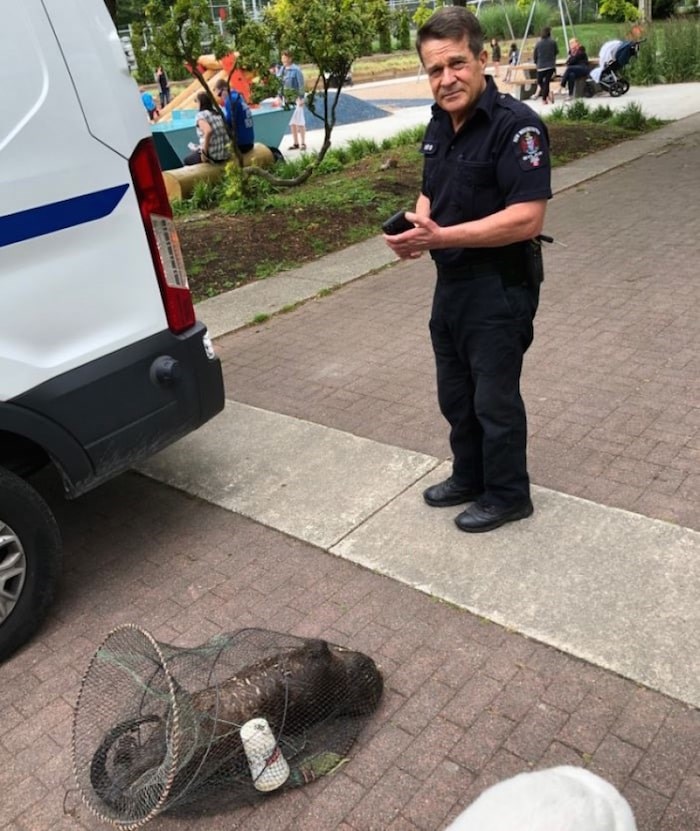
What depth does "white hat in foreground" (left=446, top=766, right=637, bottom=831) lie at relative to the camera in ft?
3.50

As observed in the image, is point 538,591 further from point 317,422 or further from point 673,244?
point 673,244

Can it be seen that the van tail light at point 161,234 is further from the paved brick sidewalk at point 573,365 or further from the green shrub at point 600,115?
the green shrub at point 600,115

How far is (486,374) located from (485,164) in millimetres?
784

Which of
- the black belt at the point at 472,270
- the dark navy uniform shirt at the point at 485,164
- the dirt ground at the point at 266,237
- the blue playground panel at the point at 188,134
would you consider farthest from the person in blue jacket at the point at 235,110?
the black belt at the point at 472,270

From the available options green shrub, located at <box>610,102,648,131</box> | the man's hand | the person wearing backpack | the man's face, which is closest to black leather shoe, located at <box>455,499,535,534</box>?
the man's hand

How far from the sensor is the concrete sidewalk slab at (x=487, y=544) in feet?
9.16

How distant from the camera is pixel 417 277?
23.6 ft

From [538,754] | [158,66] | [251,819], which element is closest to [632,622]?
[538,754]

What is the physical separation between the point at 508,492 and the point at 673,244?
4.85 meters

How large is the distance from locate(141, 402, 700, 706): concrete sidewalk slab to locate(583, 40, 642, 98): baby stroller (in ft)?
56.3

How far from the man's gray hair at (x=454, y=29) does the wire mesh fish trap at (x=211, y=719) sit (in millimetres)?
2089

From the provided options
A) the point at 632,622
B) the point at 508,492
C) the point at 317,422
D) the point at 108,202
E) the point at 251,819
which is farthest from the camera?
the point at 317,422

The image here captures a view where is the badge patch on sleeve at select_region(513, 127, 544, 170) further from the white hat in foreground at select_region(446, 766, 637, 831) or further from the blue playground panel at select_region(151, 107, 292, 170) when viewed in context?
the blue playground panel at select_region(151, 107, 292, 170)

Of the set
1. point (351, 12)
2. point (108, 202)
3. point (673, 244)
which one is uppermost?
point (351, 12)
